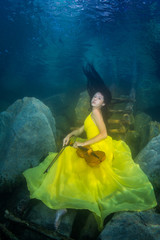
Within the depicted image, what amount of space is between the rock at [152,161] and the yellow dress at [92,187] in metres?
0.80

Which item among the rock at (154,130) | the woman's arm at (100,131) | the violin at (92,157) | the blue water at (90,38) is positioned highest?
the blue water at (90,38)

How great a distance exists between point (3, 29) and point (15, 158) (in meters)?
17.4

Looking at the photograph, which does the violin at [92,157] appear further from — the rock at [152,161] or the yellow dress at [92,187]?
the rock at [152,161]

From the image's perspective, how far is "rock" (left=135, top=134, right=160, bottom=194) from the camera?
3.63 meters

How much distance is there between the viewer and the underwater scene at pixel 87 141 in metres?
2.53

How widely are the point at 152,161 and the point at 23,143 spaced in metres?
3.81

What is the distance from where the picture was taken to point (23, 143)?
4.28m

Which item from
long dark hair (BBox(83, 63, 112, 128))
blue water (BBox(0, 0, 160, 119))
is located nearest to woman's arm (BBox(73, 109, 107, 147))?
long dark hair (BBox(83, 63, 112, 128))

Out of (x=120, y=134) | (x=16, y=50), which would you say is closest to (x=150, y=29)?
(x=120, y=134)

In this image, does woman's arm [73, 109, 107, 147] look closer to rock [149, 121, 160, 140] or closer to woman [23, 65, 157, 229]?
woman [23, 65, 157, 229]

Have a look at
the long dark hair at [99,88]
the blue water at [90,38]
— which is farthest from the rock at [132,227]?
the blue water at [90,38]

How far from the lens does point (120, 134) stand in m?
5.78

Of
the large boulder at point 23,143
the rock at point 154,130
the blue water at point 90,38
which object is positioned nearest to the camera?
the large boulder at point 23,143

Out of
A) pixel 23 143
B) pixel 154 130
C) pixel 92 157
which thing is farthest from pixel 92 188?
pixel 154 130
